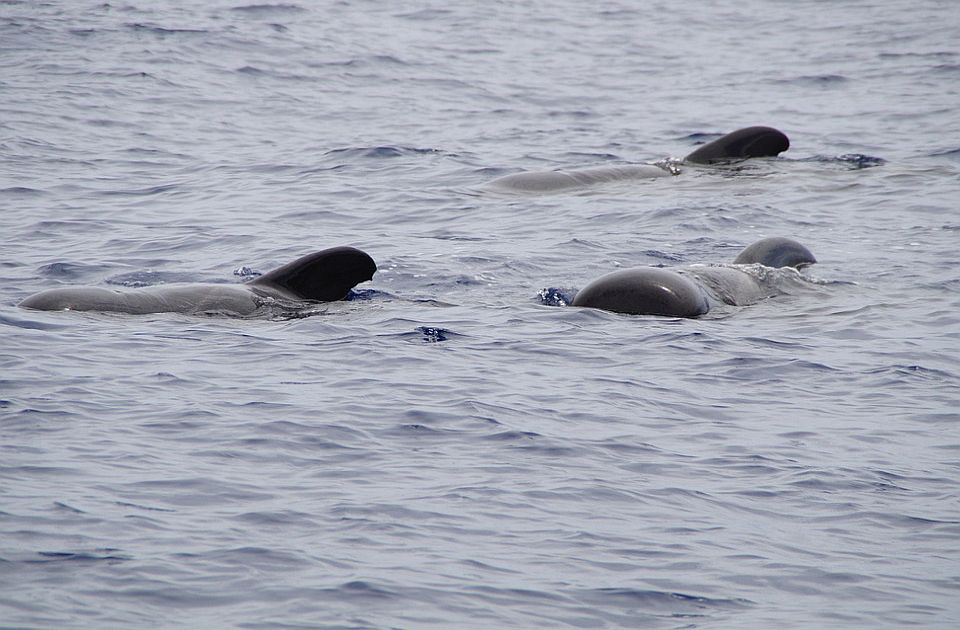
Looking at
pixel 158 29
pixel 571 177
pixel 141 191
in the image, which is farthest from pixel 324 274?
pixel 158 29

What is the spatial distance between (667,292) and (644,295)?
0.72ft

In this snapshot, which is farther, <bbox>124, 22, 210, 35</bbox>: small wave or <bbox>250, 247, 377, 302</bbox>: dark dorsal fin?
<bbox>124, 22, 210, 35</bbox>: small wave

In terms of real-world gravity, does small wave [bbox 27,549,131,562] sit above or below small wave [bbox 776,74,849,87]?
above

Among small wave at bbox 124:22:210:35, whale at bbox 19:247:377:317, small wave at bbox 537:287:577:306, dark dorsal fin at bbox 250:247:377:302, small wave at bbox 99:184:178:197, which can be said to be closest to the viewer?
whale at bbox 19:247:377:317

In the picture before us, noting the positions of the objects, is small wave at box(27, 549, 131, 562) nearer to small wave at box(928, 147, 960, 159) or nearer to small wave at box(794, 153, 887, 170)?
small wave at box(794, 153, 887, 170)

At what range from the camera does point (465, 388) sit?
31.7 feet

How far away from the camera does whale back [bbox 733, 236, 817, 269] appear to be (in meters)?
13.7

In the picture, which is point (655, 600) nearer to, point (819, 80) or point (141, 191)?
point (141, 191)

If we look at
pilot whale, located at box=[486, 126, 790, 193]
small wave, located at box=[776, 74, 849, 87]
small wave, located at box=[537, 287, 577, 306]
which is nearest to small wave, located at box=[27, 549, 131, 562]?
small wave, located at box=[537, 287, 577, 306]

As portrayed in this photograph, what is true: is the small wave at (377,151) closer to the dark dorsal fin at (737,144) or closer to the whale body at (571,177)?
the whale body at (571,177)

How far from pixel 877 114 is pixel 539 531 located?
19.8 m

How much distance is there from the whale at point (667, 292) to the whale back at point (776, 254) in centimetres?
74

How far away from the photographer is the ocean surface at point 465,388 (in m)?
6.56

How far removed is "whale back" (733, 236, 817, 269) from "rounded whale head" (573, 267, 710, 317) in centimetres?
180
